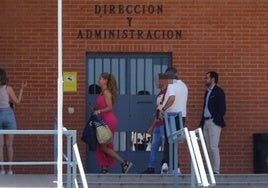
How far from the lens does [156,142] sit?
49.5ft

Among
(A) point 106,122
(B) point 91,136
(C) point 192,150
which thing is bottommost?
Result: (C) point 192,150

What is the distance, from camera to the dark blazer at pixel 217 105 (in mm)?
15664

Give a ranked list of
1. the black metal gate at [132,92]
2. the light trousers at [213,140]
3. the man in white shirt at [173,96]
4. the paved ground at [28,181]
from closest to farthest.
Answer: the paved ground at [28,181] → the man in white shirt at [173,96] → the light trousers at [213,140] → the black metal gate at [132,92]

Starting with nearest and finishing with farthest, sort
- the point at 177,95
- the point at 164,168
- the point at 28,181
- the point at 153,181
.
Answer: the point at 28,181, the point at 153,181, the point at 164,168, the point at 177,95

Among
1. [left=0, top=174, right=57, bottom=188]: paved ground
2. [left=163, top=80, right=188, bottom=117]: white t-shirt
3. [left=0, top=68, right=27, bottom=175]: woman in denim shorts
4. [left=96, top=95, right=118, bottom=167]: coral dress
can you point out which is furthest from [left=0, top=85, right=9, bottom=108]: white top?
[left=163, top=80, right=188, bottom=117]: white t-shirt

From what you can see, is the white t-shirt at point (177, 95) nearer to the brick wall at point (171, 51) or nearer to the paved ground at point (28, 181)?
the brick wall at point (171, 51)

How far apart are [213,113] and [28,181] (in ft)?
12.4

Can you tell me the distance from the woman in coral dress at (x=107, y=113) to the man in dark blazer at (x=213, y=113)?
164 cm

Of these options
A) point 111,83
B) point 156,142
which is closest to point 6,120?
point 111,83

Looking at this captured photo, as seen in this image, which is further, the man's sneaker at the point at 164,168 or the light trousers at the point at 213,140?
the light trousers at the point at 213,140

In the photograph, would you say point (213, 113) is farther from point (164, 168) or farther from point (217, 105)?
point (164, 168)

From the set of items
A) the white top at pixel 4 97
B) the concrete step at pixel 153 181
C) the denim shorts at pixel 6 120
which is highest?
the white top at pixel 4 97

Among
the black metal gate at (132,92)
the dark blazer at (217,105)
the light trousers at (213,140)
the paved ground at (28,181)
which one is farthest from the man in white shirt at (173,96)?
the paved ground at (28,181)

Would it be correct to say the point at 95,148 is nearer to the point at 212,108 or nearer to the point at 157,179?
the point at 157,179
